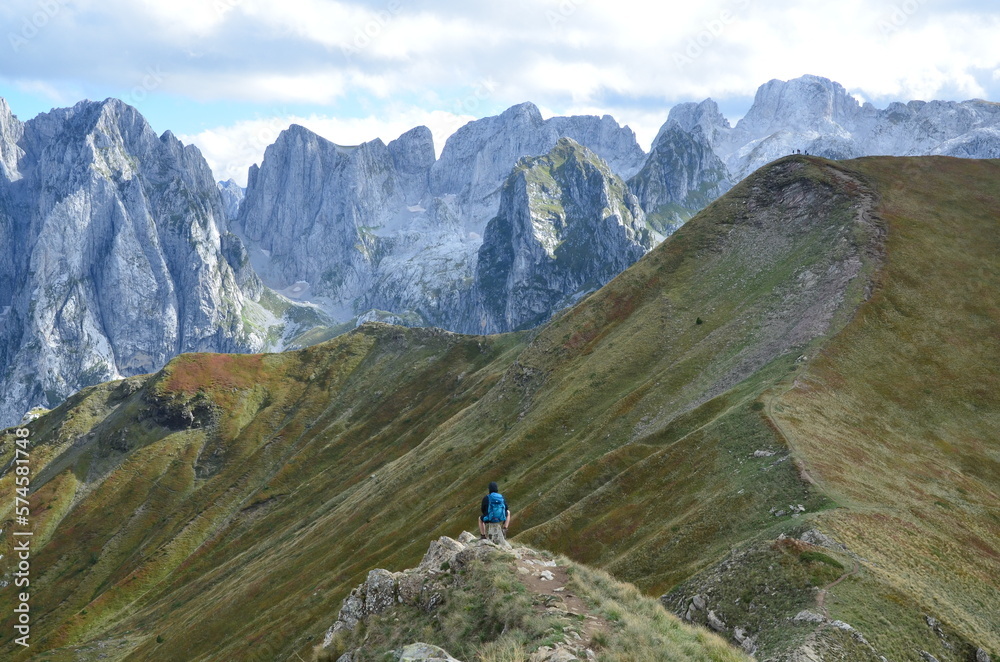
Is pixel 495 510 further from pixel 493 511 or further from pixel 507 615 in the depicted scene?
pixel 507 615

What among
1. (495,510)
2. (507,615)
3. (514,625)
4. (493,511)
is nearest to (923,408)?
(495,510)

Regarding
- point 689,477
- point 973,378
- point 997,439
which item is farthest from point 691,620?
point 973,378

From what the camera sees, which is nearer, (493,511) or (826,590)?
(826,590)

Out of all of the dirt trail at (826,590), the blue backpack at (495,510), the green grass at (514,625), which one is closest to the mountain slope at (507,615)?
the green grass at (514,625)

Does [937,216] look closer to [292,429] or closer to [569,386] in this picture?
[569,386]

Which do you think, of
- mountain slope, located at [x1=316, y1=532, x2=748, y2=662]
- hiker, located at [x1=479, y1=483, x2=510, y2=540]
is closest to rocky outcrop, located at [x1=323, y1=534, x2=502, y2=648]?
mountain slope, located at [x1=316, y1=532, x2=748, y2=662]

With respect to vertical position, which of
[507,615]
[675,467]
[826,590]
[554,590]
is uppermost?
[507,615]

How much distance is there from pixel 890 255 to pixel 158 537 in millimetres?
160360

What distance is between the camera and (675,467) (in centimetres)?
5466

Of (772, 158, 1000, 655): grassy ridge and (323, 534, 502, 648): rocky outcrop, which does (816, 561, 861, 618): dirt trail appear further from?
(323, 534, 502, 648): rocky outcrop

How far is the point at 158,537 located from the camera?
500ft

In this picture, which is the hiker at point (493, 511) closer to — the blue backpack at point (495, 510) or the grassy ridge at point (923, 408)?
the blue backpack at point (495, 510)

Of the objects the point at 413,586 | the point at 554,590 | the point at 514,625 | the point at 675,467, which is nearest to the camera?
the point at 514,625

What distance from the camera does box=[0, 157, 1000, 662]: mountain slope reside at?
34969mm
